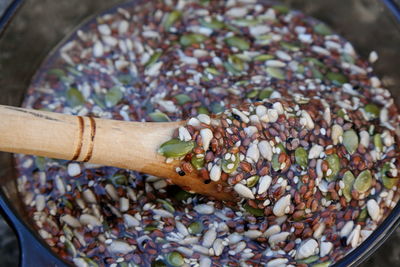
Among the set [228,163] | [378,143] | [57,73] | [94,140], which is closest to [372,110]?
[378,143]

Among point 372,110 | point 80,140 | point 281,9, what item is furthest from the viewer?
point 281,9

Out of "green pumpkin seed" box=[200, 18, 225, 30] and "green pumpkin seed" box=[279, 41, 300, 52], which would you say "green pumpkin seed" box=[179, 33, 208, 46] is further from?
"green pumpkin seed" box=[279, 41, 300, 52]

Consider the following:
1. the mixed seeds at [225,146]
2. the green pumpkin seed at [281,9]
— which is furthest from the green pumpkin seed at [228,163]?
the green pumpkin seed at [281,9]

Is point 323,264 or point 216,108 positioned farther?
point 216,108

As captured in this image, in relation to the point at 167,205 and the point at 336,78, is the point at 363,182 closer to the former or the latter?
the point at 336,78

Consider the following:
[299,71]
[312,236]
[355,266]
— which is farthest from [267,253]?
[299,71]

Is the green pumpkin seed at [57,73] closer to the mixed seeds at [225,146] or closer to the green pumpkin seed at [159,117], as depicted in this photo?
the mixed seeds at [225,146]

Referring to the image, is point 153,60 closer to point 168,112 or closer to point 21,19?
point 168,112

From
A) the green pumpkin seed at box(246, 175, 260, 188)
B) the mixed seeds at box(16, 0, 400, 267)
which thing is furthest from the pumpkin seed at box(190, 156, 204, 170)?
the green pumpkin seed at box(246, 175, 260, 188)
